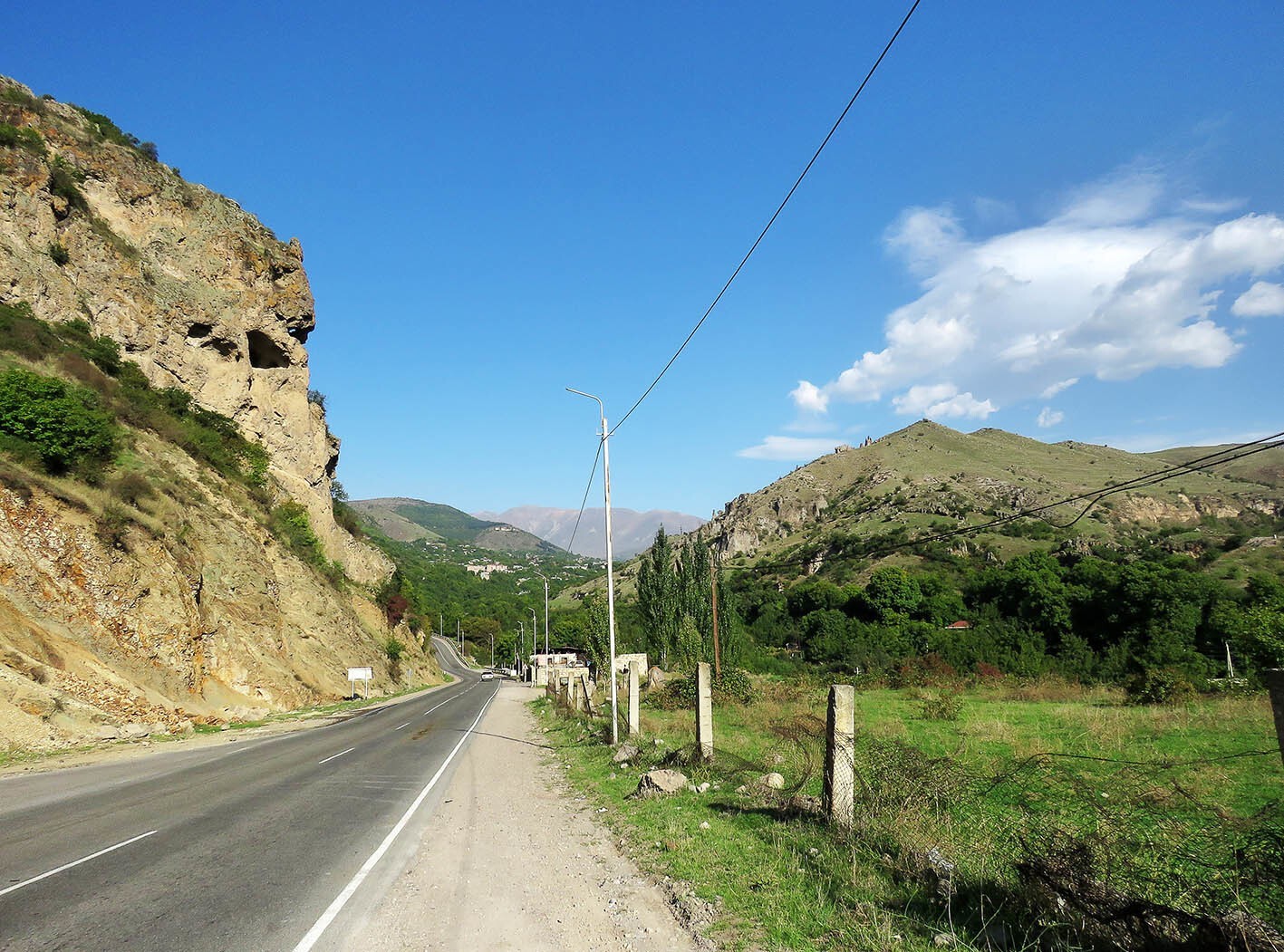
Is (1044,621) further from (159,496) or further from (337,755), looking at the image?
(159,496)

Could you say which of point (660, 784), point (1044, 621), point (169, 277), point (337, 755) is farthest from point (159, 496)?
point (1044, 621)

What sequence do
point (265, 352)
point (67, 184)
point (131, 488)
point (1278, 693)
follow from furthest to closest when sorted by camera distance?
1. point (265, 352)
2. point (67, 184)
3. point (131, 488)
4. point (1278, 693)

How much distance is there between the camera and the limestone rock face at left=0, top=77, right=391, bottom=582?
39750 millimetres

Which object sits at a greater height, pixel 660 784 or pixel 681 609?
pixel 681 609

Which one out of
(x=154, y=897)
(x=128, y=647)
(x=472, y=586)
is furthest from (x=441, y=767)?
(x=472, y=586)

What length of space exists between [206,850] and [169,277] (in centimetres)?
5102

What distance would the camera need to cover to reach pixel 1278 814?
15.3ft

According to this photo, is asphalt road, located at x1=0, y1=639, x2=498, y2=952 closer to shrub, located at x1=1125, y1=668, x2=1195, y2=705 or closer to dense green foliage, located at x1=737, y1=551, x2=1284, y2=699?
shrub, located at x1=1125, y1=668, x2=1195, y2=705

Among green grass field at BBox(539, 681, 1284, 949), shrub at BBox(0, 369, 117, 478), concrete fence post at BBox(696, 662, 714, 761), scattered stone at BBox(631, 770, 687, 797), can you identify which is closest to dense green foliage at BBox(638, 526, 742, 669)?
concrete fence post at BBox(696, 662, 714, 761)

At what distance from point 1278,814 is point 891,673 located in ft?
171

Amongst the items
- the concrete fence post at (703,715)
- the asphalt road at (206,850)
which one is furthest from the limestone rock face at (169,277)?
the concrete fence post at (703,715)

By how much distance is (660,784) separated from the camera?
1181 cm

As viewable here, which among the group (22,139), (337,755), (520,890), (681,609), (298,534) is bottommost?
(337,755)

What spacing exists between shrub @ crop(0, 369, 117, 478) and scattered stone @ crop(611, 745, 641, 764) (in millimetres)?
25638
